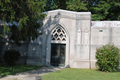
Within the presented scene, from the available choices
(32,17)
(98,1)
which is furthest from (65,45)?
(98,1)

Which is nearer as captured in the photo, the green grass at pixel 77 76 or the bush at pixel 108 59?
the green grass at pixel 77 76

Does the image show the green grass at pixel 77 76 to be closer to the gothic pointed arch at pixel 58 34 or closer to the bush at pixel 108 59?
the bush at pixel 108 59

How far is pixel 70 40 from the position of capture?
15.3 meters

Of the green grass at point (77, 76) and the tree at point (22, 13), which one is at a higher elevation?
the tree at point (22, 13)

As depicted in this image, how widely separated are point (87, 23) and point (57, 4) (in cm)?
1099

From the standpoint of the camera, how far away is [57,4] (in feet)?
81.6

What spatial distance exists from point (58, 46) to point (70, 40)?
1493mm

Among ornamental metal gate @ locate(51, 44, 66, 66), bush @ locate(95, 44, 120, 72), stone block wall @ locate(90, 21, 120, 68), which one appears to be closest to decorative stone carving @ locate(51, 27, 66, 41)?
ornamental metal gate @ locate(51, 44, 66, 66)

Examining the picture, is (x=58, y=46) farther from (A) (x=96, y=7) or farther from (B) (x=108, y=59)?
(A) (x=96, y=7)

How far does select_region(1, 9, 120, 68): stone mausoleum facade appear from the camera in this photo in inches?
589

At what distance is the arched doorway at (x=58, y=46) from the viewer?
15.8 meters

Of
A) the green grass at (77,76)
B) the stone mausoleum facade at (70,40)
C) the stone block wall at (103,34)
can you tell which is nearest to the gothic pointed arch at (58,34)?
the stone mausoleum facade at (70,40)

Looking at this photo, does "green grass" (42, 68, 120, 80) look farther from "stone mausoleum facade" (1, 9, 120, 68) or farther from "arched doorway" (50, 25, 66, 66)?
"arched doorway" (50, 25, 66, 66)

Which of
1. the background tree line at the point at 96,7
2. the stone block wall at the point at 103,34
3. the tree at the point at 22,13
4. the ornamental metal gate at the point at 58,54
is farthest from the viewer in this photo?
the background tree line at the point at 96,7
